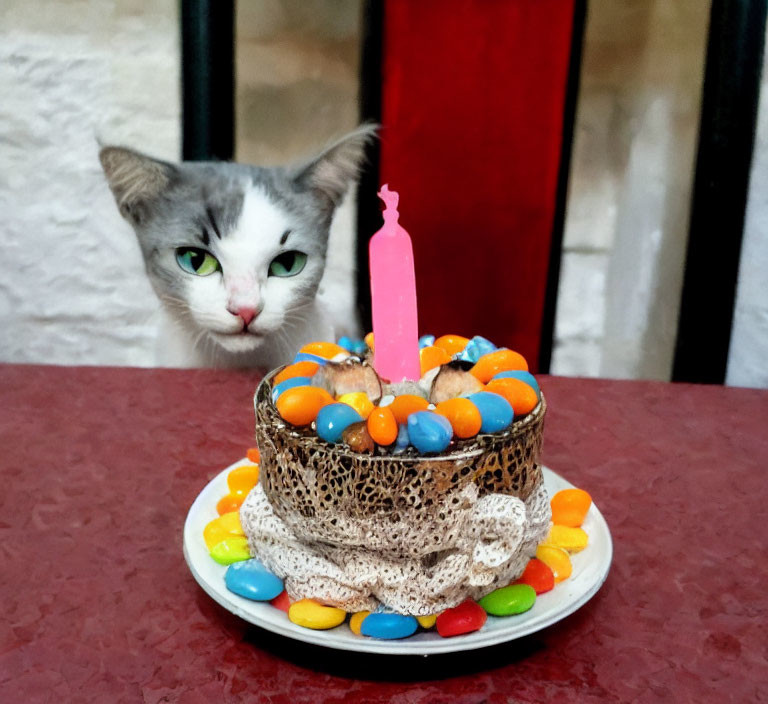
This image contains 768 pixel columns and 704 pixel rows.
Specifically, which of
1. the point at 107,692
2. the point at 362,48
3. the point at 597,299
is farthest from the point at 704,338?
the point at 107,692

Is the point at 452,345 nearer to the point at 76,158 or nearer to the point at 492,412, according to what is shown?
the point at 492,412

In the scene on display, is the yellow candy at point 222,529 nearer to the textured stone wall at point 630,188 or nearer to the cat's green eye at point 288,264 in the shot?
the cat's green eye at point 288,264

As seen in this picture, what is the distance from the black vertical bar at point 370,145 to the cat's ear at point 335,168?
122 millimetres

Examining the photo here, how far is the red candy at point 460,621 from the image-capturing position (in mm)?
471

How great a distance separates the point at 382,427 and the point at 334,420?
30mm

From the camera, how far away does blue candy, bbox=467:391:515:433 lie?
1.58 ft

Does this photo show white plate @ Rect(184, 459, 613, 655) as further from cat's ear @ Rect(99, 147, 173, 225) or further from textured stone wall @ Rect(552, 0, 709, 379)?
textured stone wall @ Rect(552, 0, 709, 379)

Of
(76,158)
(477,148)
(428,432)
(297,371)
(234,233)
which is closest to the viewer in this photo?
(428,432)

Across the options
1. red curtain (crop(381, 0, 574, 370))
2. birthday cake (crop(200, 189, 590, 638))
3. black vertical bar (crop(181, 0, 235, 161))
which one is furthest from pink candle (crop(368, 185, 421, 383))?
black vertical bar (crop(181, 0, 235, 161))

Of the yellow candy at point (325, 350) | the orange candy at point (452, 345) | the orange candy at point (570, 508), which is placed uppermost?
the orange candy at point (452, 345)

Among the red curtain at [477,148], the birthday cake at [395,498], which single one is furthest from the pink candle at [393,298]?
the red curtain at [477,148]

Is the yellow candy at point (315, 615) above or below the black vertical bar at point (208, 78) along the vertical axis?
below

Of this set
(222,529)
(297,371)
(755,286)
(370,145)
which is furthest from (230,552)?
(755,286)

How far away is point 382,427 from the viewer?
1.51 feet
